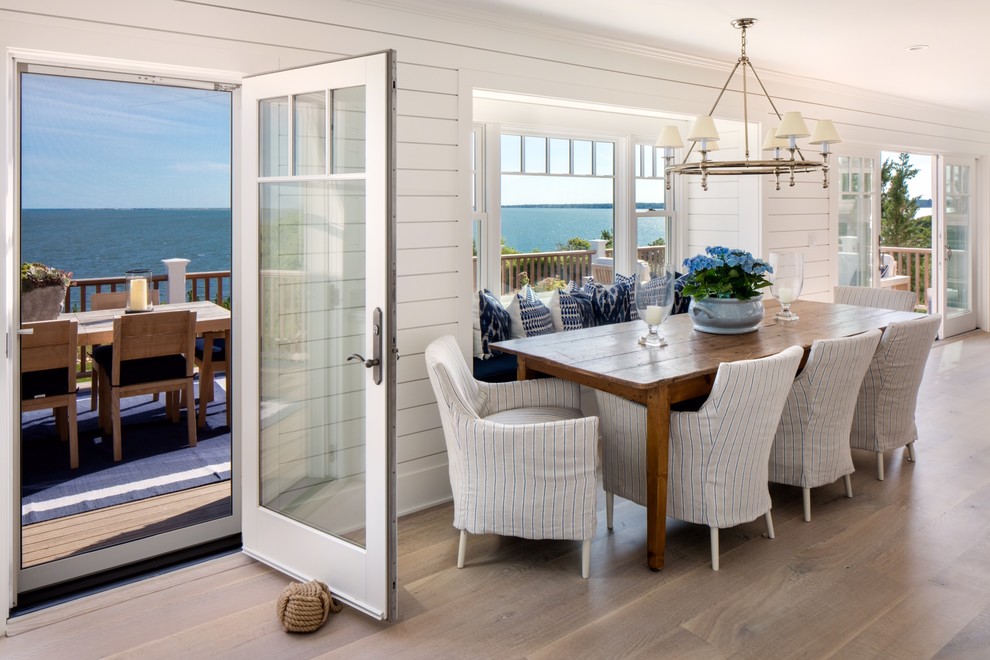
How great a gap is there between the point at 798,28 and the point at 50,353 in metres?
4.39

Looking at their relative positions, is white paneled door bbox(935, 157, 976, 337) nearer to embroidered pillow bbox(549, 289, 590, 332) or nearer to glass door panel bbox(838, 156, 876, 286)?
glass door panel bbox(838, 156, 876, 286)

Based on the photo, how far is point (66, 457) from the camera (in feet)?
12.6

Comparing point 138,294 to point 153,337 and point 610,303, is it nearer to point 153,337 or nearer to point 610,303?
point 153,337

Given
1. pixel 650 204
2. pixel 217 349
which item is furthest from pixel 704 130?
pixel 217 349

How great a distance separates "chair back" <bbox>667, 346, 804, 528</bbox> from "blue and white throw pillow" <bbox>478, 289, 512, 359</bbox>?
4.76ft

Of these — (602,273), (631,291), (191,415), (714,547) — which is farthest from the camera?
(602,273)

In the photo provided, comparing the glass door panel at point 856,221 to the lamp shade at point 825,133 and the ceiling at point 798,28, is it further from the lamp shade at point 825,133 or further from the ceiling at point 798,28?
the lamp shade at point 825,133

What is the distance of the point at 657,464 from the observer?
2.81m

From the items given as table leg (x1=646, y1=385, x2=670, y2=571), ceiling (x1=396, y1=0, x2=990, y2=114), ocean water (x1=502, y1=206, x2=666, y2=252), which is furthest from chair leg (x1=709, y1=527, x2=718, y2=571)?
ceiling (x1=396, y1=0, x2=990, y2=114)

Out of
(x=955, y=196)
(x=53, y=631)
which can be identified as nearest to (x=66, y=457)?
(x=53, y=631)

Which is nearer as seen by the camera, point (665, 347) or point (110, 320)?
point (665, 347)

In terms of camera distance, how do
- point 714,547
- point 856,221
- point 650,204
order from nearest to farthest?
point 714,547
point 650,204
point 856,221

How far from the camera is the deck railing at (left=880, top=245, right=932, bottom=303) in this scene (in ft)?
27.5

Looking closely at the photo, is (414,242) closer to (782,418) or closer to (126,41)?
(126,41)
